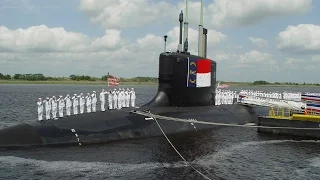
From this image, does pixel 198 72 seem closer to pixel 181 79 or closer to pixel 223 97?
pixel 181 79

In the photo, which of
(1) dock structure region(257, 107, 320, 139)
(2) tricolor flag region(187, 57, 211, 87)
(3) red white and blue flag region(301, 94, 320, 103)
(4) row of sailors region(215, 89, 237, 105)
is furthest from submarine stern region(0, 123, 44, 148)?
(4) row of sailors region(215, 89, 237, 105)

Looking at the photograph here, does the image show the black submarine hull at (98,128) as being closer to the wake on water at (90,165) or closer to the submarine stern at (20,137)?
the submarine stern at (20,137)

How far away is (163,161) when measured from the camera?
14711mm

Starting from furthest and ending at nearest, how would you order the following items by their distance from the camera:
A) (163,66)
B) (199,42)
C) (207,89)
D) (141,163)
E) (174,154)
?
(199,42) → (207,89) → (163,66) → (174,154) → (141,163)

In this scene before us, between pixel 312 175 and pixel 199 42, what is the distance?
14.1 metres

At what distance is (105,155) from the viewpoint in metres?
15.1

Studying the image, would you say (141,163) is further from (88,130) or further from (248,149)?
(248,149)

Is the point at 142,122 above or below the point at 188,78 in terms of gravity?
below

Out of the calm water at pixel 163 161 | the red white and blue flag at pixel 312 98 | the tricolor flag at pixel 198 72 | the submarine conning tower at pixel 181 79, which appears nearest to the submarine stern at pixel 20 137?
the calm water at pixel 163 161

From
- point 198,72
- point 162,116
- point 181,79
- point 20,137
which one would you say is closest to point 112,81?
point 162,116

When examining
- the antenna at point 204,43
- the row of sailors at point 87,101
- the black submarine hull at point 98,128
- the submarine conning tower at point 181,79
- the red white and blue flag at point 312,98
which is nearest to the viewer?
the black submarine hull at point 98,128

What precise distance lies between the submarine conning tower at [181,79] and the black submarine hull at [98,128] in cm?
55

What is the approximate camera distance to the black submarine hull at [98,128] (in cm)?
1602

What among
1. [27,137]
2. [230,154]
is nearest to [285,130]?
[230,154]
